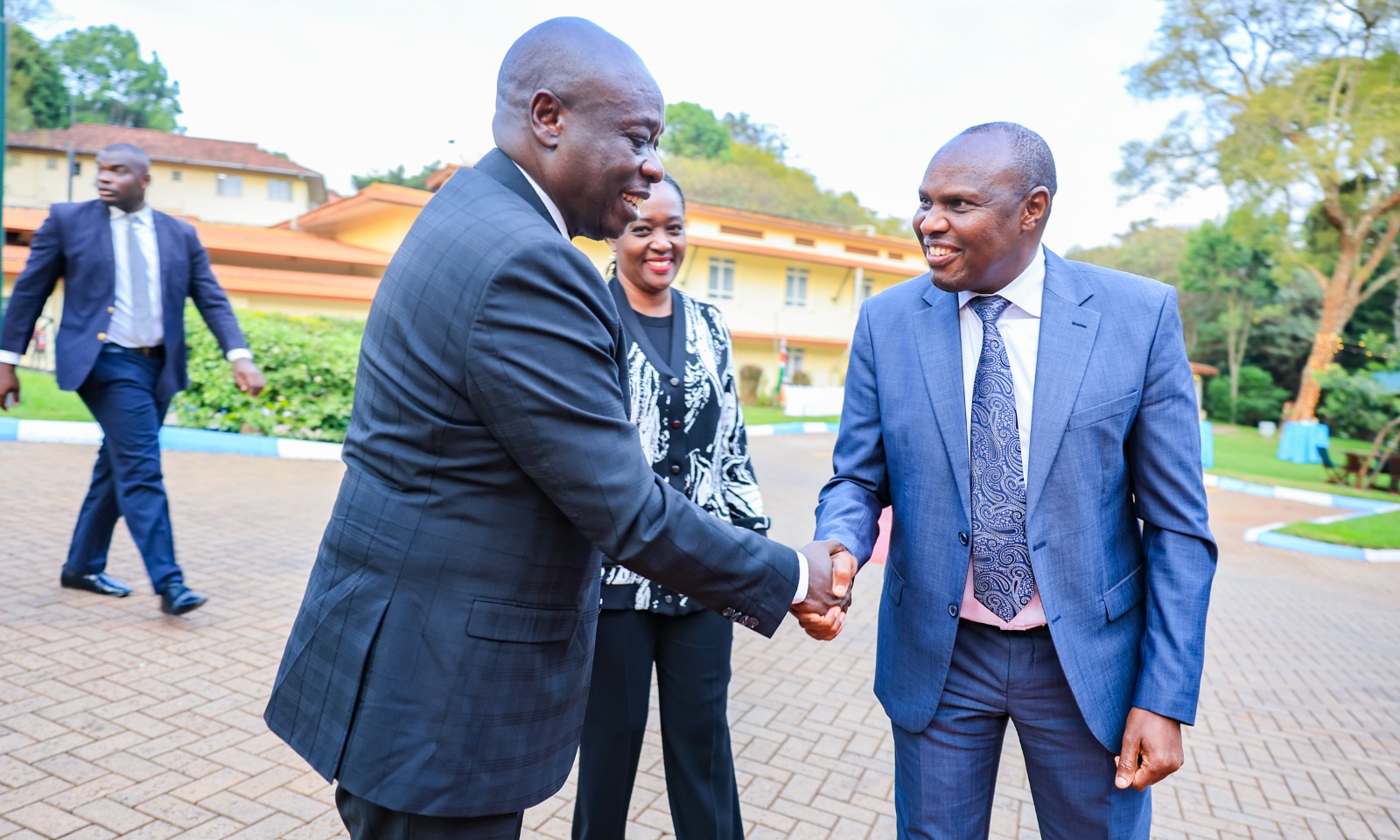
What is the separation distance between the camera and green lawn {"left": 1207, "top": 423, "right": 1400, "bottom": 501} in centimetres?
Answer: 1903

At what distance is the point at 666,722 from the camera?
9.14 ft

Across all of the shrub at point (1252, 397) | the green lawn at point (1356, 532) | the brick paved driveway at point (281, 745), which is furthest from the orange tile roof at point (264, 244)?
the shrub at point (1252, 397)

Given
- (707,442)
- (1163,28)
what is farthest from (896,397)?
(1163,28)

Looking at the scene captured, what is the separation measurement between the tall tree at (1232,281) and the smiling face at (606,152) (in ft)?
157

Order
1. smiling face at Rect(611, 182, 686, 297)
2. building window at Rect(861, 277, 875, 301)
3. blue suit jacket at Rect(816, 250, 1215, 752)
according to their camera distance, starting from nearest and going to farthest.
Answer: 1. blue suit jacket at Rect(816, 250, 1215, 752)
2. smiling face at Rect(611, 182, 686, 297)
3. building window at Rect(861, 277, 875, 301)

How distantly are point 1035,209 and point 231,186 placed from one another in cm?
4626

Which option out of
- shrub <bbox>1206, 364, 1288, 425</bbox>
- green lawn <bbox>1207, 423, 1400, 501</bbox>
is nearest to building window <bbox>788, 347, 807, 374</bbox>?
green lawn <bbox>1207, 423, 1400, 501</bbox>

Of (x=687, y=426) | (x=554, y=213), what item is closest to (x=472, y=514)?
(x=554, y=213)

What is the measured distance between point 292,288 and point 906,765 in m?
24.3

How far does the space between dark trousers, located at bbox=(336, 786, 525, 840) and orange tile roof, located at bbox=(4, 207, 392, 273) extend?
2567cm

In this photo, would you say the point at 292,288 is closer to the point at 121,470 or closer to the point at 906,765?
the point at 121,470

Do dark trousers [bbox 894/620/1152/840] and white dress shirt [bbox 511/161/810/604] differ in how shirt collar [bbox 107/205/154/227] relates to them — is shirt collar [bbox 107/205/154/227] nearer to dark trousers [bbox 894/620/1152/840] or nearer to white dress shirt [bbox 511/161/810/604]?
white dress shirt [bbox 511/161/810/604]

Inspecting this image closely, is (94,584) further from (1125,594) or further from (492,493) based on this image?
(1125,594)

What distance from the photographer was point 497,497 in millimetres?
1688
